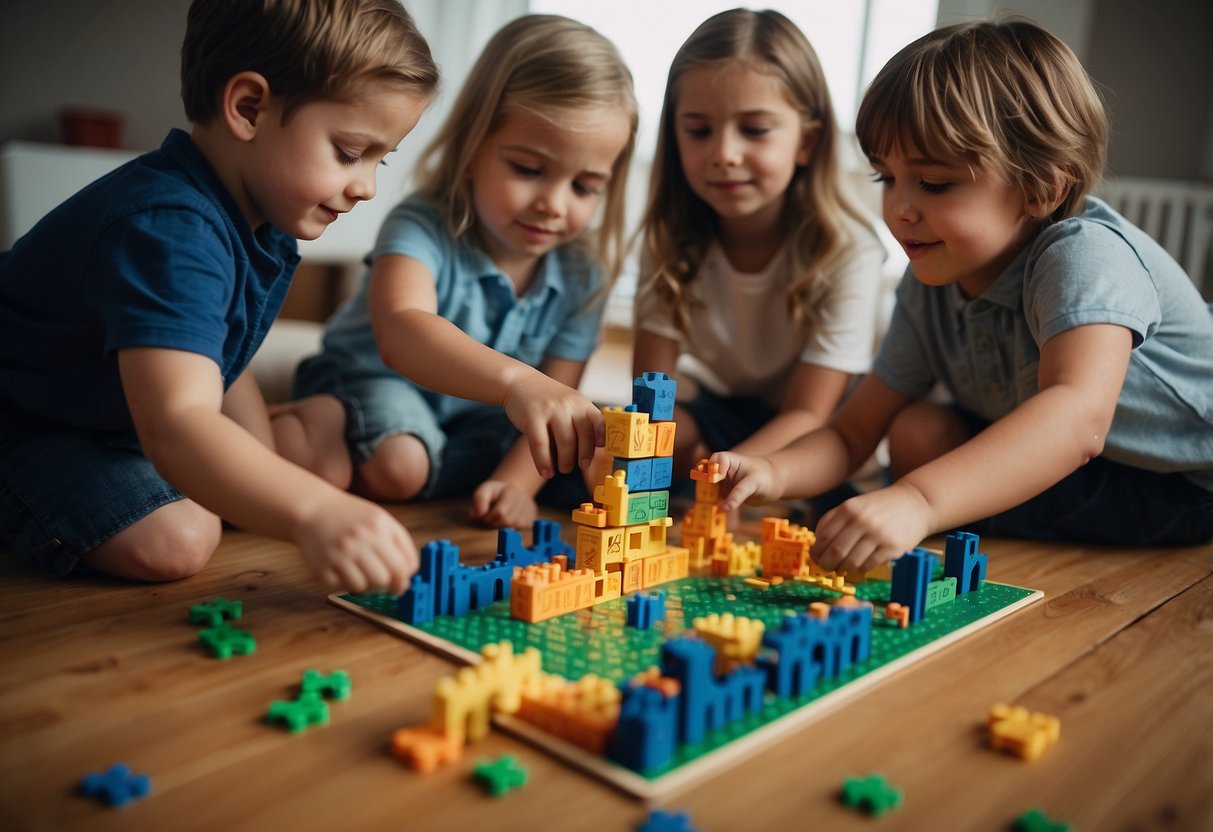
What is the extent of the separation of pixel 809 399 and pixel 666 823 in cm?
107

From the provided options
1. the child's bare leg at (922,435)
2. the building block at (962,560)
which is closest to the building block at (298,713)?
the building block at (962,560)

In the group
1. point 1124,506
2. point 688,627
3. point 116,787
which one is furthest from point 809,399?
point 116,787

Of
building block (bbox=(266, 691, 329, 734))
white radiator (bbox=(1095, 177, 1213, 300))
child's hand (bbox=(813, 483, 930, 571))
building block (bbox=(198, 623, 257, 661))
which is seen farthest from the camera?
white radiator (bbox=(1095, 177, 1213, 300))

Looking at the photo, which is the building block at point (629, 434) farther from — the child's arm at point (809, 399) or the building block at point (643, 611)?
the child's arm at point (809, 399)

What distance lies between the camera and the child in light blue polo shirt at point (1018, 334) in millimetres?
1105

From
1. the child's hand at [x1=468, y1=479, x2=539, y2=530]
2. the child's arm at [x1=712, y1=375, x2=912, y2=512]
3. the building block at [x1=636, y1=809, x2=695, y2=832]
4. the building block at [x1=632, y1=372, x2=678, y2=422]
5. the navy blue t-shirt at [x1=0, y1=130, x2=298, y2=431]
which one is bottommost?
the child's hand at [x1=468, y1=479, x2=539, y2=530]

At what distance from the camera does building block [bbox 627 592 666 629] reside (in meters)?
0.95

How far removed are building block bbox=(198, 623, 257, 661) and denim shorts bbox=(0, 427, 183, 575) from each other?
0.25m

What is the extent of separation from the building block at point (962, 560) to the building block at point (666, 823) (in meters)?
0.60

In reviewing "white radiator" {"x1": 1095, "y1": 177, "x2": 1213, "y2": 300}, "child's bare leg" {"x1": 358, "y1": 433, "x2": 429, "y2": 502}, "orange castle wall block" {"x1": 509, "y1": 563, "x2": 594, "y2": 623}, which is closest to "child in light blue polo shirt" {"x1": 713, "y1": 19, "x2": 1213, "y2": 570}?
"orange castle wall block" {"x1": 509, "y1": 563, "x2": 594, "y2": 623}

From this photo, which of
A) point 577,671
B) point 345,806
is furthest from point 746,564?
point 345,806

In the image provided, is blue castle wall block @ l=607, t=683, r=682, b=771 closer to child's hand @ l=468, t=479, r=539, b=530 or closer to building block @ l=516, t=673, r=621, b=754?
building block @ l=516, t=673, r=621, b=754

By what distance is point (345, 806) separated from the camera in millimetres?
646

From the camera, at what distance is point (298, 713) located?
74 centimetres
